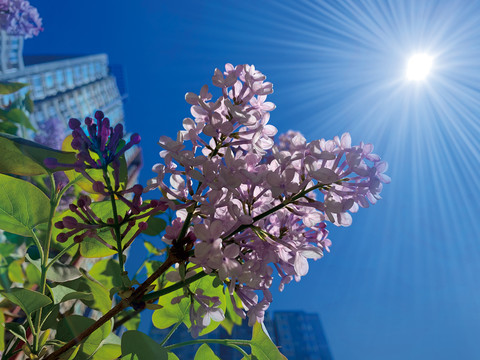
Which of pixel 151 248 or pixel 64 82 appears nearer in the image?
pixel 151 248

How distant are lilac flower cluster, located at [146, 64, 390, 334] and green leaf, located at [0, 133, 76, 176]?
10cm

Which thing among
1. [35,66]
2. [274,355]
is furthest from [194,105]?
Answer: [35,66]

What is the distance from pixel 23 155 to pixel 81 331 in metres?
0.25

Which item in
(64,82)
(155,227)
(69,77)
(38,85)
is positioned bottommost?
(155,227)

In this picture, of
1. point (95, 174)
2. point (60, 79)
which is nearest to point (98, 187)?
point (95, 174)

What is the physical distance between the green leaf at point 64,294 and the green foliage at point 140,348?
0.10 metres

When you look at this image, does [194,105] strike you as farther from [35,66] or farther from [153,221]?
[35,66]

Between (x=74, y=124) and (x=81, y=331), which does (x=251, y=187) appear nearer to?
(x=74, y=124)

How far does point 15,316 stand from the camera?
0.64m

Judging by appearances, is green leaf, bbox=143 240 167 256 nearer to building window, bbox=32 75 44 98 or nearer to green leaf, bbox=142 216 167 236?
green leaf, bbox=142 216 167 236

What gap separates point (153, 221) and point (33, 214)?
21 centimetres

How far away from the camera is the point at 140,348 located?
35cm

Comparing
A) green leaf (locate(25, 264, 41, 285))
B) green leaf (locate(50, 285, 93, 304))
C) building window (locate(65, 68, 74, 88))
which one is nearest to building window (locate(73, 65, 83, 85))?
building window (locate(65, 68, 74, 88))

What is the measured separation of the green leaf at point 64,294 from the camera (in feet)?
→ 1.37
